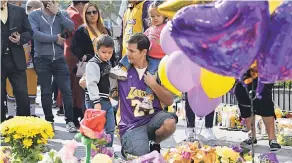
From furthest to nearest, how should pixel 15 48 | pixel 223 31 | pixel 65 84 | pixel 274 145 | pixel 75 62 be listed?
1. pixel 75 62
2. pixel 65 84
3. pixel 15 48
4. pixel 274 145
5. pixel 223 31

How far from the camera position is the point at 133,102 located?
4.26 meters

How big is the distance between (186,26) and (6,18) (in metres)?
3.37

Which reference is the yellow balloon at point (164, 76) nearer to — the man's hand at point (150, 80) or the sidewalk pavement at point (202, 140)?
the man's hand at point (150, 80)

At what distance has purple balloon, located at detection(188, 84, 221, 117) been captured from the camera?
3877 millimetres

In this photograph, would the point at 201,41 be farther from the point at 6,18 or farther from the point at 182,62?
the point at 6,18

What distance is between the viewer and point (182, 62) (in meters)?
3.61

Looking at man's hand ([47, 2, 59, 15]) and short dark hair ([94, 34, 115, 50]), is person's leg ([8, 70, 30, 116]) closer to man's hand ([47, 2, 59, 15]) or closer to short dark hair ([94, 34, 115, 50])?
man's hand ([47, 2, 59, 15])

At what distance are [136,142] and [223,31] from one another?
163 centimetres

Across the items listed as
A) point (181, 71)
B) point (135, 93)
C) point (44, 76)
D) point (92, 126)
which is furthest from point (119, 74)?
point (44, 76)

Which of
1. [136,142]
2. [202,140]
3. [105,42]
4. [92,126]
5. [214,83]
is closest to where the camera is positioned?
[92,126]

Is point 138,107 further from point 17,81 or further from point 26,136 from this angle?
point 17,81

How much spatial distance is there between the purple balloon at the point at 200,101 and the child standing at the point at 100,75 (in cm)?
76

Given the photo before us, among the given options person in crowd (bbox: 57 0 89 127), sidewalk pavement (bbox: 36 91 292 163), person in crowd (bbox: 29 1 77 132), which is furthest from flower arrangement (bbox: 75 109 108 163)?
Result: person in crowd (bbox: 57 0 89 127)

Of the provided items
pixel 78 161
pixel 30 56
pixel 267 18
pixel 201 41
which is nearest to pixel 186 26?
pixel 201 41
